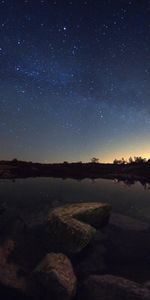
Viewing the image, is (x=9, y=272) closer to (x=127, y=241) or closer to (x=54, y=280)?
(x=54, y=280)

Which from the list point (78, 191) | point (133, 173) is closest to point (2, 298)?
point (133, 173)

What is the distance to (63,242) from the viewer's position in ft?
50.5

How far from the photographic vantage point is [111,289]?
1235 centimetres

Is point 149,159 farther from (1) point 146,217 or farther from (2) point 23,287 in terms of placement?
(1) point 146,217

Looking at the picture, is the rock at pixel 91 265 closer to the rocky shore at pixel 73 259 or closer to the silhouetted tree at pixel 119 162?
the rocky shore at pixel 73 259

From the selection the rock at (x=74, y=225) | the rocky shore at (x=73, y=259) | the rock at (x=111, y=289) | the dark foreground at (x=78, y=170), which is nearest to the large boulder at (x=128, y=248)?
the rocky shore at (x=73, y=259)

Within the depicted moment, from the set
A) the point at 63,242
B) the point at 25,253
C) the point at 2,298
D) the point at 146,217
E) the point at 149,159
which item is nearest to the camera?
the point at 149,159

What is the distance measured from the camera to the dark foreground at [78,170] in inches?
254

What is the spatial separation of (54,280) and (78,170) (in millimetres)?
7628

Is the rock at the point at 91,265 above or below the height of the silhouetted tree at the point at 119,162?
below

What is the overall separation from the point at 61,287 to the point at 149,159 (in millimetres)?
8247

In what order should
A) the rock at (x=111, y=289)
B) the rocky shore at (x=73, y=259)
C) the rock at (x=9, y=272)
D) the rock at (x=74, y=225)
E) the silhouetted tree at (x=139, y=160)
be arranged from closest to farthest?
the silhouetted tree at (x=139, y=160) < the rock at (x=111, y=289) < the rocky shore at (x=73, y=259) < the rock at (x=9, y=272) < the rock at (x=74, y=225)

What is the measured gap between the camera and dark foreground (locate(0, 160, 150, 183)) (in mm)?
6449

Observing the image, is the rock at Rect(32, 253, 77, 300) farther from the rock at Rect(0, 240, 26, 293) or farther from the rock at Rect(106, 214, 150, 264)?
the rock at Rect(106, 214, 150, 264)
